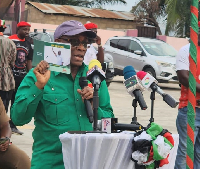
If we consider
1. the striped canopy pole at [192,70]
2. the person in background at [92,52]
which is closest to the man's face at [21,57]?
the person in background at [92,52]

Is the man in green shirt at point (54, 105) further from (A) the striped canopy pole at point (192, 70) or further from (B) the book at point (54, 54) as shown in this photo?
(A) the striped canopy pole at point (192, 70)

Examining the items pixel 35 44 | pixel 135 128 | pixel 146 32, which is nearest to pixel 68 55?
pixel 35 44

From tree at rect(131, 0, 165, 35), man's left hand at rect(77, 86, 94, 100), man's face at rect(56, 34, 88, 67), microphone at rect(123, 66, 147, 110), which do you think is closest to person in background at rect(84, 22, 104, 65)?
microphone at rect(123, 66, 147, 110)

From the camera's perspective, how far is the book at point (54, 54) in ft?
11.1

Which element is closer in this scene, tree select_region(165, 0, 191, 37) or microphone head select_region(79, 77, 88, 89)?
microphone head select_region(79, 77, 88, 89)

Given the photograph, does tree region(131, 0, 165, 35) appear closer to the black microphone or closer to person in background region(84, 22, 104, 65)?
person in background region(84, 22, 104, 65)

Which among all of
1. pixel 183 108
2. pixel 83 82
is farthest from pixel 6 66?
pixel 83 82

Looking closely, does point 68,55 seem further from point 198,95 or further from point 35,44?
point 198,95

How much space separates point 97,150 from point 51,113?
66 centimetres

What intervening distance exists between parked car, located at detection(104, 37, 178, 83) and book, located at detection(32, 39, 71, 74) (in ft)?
48.8

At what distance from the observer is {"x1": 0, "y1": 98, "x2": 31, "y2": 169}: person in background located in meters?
4.58

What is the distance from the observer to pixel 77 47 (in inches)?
144

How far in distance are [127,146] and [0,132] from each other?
181 cm

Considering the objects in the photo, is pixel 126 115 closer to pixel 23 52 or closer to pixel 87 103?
pixel 23 52
